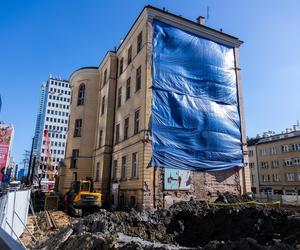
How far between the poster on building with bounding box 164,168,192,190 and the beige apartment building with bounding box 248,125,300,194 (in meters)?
37.7

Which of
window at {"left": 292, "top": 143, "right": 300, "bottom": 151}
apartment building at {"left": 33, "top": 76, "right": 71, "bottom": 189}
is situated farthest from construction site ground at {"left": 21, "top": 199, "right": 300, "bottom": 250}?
apartment building at {"left": 33, "top": 76, "right": 71, "bottom": 189}

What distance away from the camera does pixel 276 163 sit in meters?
56.2

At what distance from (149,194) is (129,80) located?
11.5m

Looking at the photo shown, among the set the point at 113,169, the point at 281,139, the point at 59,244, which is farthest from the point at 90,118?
the point at 281,139

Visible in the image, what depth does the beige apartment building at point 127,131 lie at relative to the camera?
20.0m

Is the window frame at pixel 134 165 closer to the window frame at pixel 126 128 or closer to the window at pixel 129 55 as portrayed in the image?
the window frame at pixel 126 128

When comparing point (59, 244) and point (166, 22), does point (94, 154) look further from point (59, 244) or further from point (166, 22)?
point (59, 244)

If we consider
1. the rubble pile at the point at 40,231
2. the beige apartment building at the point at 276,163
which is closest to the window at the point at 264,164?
the beige apartment building at the point at 276,163

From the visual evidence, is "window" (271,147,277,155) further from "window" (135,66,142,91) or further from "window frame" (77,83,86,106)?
"window" (135,66,142,91)

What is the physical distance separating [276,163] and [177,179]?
43738 millimetres

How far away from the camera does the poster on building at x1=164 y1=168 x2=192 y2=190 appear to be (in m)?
19.8

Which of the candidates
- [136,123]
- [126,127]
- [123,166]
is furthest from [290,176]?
[136,123]

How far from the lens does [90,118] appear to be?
32531 millimetres

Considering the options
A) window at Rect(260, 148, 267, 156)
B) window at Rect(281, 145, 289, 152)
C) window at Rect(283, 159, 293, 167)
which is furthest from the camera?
window at Rect(260, 148, 267, 156)
